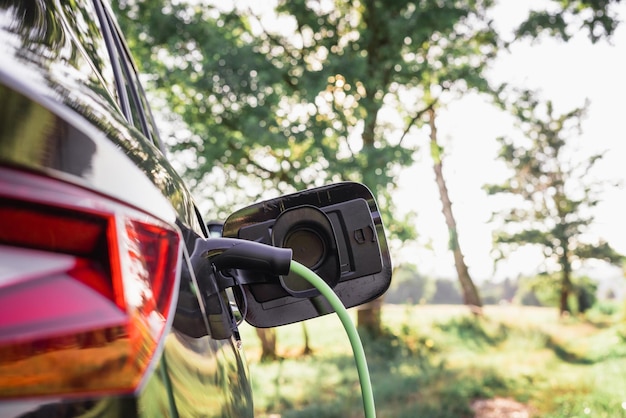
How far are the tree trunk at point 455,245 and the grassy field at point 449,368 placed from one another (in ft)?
5.25

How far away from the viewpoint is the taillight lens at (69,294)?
50 centimetres

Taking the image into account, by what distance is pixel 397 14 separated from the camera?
1403 centimetres

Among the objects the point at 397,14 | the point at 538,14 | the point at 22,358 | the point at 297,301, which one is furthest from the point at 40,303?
the point at 538,14

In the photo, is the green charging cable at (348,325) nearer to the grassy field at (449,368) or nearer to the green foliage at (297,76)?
the grassy field at (449,368)

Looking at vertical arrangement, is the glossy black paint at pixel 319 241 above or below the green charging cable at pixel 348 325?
above

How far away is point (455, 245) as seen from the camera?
924 inches

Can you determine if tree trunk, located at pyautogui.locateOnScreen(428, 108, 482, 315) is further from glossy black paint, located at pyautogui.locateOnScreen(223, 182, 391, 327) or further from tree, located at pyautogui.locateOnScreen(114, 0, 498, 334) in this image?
glossy black paint, located at pyautogui.locateOnScreen(223, 182, 391, 327)

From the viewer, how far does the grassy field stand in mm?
8344

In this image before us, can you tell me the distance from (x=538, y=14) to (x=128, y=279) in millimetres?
15231

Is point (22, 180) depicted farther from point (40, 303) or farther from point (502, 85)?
point (502, 85)

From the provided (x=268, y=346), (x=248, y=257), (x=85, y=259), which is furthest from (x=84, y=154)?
(x=268, y=346)

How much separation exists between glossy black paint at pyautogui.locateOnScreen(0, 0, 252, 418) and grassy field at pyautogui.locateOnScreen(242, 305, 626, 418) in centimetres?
652

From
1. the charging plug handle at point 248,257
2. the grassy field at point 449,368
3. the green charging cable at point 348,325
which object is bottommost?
the grassy field at point 449,368

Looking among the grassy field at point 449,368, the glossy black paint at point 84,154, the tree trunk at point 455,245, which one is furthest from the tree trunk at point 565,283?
the glossy black paint at point 84,154
